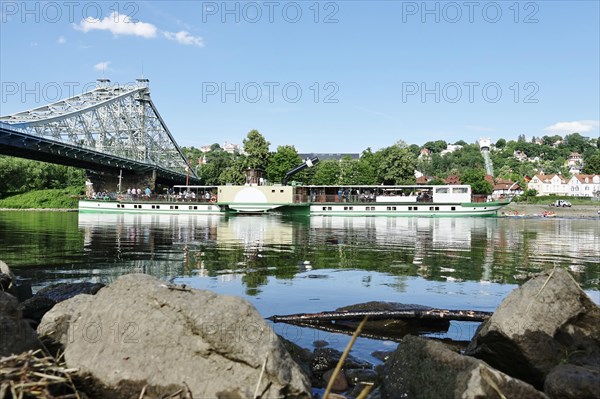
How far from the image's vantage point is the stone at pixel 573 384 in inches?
161

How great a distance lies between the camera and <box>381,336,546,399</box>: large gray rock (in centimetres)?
414

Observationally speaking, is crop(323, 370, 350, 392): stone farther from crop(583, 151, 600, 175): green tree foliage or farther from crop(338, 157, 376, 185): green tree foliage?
crop(583, 151, 600, 175): green tree foliage

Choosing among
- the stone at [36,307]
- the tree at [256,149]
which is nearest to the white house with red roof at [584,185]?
the tree at [256,149]

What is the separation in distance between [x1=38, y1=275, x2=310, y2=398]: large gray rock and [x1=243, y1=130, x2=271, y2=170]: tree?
7319 centimetres

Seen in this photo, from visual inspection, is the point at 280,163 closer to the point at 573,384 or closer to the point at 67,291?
the point at 67,291

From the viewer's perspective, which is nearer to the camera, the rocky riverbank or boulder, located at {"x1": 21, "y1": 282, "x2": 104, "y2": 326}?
the rocky riverbank

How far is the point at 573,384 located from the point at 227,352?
3.10 metres

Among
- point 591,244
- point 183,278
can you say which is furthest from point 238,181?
point 183,278

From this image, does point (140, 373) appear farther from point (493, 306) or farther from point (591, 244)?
point (591, 244)

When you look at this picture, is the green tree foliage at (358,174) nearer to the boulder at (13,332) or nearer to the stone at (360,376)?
the stone at (360,376)

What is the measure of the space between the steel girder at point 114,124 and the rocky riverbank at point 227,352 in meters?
61.2

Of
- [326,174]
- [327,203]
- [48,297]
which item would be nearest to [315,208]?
[327,203]

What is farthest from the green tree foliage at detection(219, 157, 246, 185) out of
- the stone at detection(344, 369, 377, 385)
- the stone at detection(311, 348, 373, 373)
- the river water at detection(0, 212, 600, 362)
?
the stone at detection(344, 369, 377, 385)

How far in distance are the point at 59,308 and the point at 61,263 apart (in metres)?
11.5
